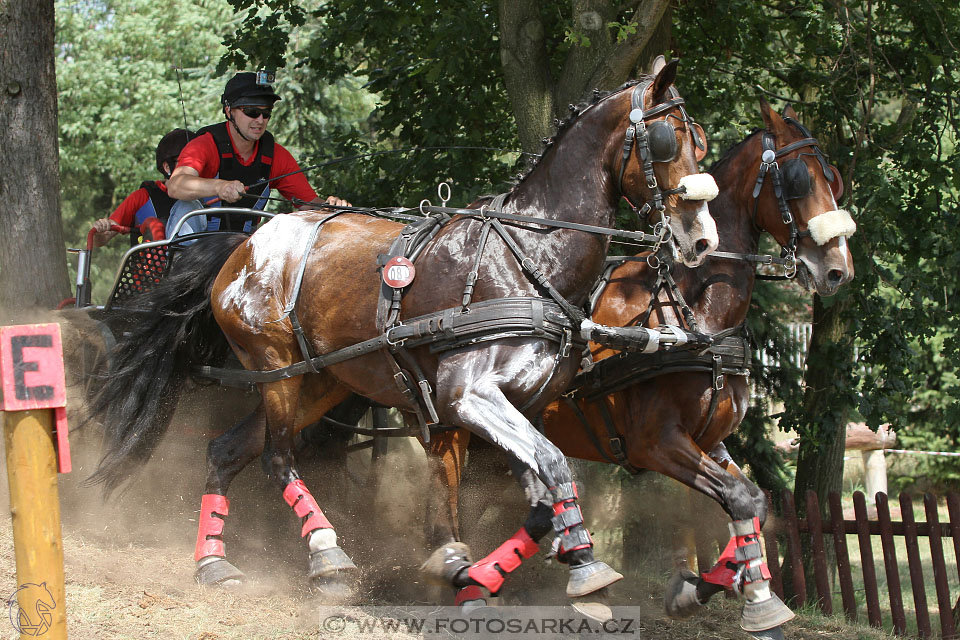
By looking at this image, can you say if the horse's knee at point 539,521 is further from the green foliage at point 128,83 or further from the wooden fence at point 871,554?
the green foliage at point 128,83

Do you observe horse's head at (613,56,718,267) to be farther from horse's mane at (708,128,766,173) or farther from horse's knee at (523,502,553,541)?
horse's knee at (523,502,553,541)

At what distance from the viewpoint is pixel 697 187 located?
12.5 ft

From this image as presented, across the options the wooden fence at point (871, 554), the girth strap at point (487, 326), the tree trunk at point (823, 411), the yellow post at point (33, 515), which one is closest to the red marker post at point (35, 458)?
the yellow post at point (33, 515)

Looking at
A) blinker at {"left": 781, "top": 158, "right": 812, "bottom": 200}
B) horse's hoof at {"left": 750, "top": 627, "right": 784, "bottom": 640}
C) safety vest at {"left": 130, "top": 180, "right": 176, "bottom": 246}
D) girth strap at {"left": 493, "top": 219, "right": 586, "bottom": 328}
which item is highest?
safety vest at {"left": 130, "top": 180, "right": 176, "bottom": 246}

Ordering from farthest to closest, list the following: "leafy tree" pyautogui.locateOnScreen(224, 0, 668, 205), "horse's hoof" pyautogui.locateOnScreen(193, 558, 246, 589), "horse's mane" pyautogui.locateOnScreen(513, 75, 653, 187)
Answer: "leafy tree" pyautogui.locateOnScreen(224, 0, 668, 205), "horse's hoof" pyautogui.locateOnScreen(193, 558, 246, 589), "horse's mane" pyautogui.locateOnScreen(513, 75, 653, 187)

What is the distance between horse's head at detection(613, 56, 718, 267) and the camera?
12.5 ft

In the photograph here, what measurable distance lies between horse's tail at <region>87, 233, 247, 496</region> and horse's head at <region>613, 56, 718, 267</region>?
2486 mm

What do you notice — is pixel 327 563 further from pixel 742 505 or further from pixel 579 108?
pixel 579 108

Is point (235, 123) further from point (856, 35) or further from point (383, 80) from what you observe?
point (856, 35)

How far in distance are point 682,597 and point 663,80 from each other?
2.39 metres

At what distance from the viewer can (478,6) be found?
680 cm

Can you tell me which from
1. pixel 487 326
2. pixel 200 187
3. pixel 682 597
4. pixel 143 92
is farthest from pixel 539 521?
pixel 143 92

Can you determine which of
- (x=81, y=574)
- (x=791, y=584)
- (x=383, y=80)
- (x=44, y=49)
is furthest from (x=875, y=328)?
(x=44, y=49)

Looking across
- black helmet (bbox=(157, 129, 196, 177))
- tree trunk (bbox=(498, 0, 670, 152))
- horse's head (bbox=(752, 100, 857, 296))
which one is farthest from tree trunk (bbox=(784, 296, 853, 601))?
black helmet (bbox=(157, 129, 196, 177))
